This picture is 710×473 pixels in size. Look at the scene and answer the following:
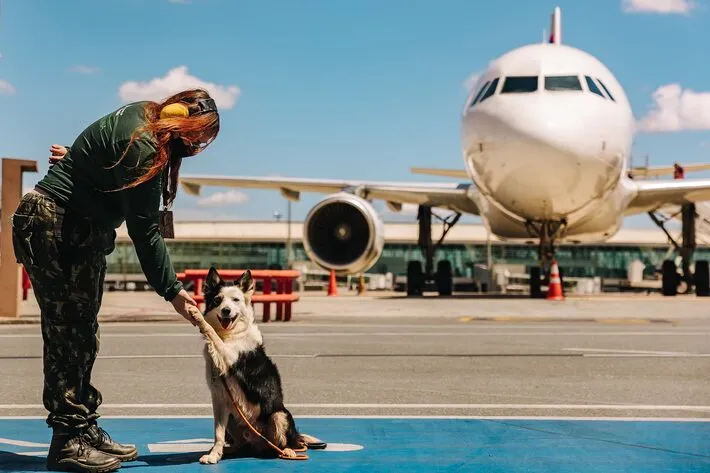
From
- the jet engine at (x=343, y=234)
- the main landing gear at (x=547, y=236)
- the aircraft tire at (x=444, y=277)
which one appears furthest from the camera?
the aircraft tire at (x=444, y=277)

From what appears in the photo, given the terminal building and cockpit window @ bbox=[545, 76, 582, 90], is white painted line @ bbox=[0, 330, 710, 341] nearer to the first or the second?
cockpit window @ bbox=[545, 76, 582, 90]

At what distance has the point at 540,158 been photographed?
15.6 meters

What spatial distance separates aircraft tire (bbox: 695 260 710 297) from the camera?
22.5m

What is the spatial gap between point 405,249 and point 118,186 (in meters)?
59.3

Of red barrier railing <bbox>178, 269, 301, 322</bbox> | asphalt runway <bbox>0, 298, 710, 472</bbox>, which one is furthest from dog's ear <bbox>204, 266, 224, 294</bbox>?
red barrier railing <bbox>178, 269, 301, 322</bbox>

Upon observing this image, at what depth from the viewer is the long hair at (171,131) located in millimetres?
3740

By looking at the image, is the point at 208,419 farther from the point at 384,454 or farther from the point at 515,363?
the point at 515,363

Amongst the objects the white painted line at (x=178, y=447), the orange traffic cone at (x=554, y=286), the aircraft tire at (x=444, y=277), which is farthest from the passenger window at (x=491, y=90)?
the white painted line at (x=178, y=447)

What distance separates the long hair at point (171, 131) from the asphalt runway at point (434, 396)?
1237mm

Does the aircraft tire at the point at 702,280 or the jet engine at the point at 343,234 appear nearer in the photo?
the jet engine at the point at 343,234

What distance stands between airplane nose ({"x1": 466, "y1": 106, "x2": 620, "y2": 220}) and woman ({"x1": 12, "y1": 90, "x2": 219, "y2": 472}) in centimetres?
1215

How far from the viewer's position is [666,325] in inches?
503

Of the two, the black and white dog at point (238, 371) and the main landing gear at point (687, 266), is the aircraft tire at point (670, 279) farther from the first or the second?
the black and white dog at point (238, 371)

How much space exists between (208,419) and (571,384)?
9.40 feet
